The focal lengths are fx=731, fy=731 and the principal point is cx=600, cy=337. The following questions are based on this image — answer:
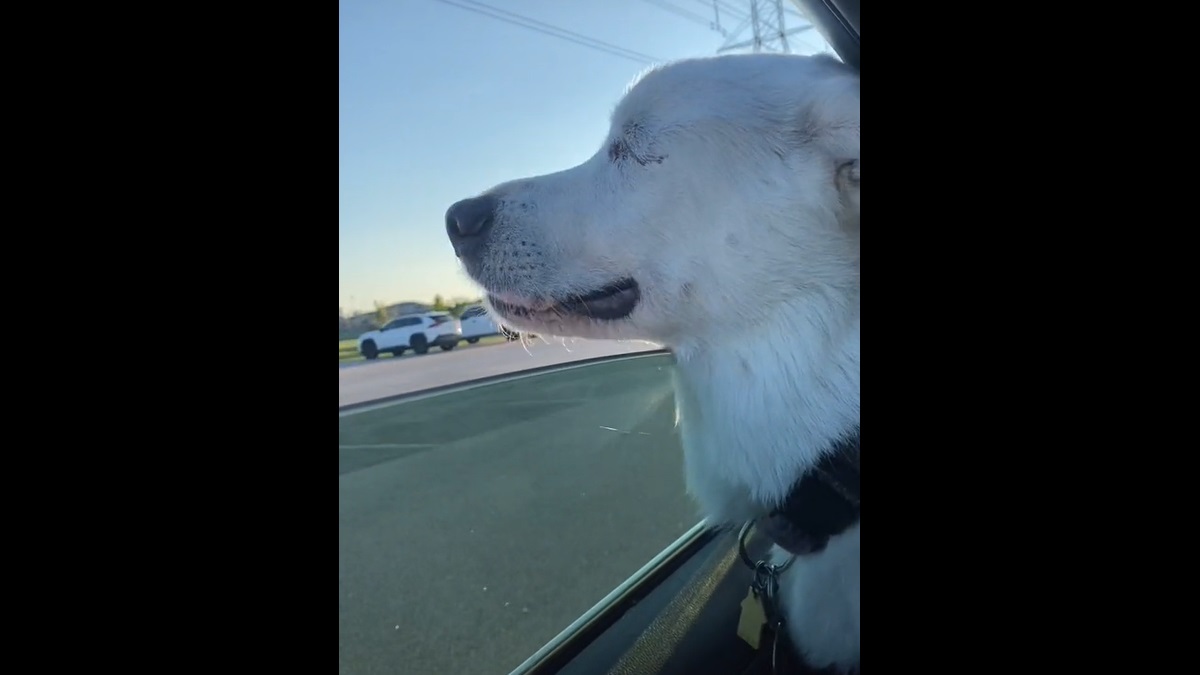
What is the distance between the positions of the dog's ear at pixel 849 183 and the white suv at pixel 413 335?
748 mm

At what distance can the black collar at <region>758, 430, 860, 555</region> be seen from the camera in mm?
1366

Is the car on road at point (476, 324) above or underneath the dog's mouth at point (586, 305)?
underneath

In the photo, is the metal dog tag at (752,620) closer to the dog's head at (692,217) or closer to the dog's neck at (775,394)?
the dog's neck at (775,394)

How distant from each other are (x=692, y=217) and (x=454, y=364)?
20.6 inches

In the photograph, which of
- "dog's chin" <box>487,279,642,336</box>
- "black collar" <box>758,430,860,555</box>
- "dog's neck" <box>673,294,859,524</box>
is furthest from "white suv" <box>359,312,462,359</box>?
"black collar" <box>758,430,860,555</box>

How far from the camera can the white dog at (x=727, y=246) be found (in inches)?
54.0

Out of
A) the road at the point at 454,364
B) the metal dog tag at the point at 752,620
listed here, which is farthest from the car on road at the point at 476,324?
the metal dog tag at the point at 752,620

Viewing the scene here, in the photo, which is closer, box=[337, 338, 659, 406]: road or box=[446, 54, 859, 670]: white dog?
box=[337, 338, 659, 406]: road

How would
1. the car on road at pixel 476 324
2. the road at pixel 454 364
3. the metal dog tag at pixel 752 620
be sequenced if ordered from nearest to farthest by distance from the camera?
the road at pixel 454 364, the car on road at pixel 476 324, the metal dog tag at pixel 752 620

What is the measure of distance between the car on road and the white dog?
0.04m

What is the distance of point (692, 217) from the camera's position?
1.39 m

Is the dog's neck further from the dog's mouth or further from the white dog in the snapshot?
the dog's mouth

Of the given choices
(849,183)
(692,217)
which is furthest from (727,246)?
(849,183)
